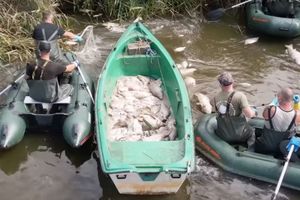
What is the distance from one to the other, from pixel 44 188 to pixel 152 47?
138 inches

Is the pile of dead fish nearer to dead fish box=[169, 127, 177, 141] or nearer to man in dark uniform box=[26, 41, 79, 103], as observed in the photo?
dead fish box=[169, 127, 177, 141]

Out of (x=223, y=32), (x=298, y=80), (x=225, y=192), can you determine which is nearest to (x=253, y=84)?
(x=298, y=80)

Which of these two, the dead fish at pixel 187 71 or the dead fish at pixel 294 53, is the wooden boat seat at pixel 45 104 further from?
the dead fish at pixel 294 53

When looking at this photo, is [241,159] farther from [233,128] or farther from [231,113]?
[231,113]

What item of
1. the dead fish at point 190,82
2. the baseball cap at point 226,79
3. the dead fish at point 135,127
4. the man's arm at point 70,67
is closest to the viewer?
the baseball cap at point 226,79

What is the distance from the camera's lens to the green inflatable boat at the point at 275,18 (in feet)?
34.3

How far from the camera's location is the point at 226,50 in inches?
421

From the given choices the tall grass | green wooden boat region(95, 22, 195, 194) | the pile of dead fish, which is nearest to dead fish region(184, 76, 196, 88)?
the pile of dead fish

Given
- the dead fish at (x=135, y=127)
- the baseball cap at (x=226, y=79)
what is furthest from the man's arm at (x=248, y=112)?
the dead fish at (x=135, y=127)

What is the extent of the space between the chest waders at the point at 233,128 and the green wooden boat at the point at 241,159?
4.2 inches

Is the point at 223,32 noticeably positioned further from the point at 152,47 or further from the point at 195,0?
the point at 152,47

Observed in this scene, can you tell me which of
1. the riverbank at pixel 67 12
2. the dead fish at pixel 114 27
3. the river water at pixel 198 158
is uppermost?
the riverbank at pixel 67 12

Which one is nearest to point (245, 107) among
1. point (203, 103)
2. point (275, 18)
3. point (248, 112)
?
point (248, 112)

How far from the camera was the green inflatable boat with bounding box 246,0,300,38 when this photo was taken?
10469mm
